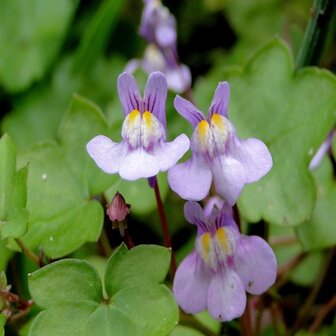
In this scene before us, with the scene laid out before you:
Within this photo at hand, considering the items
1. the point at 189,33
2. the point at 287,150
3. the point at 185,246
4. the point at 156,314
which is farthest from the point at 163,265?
the point at 189,33

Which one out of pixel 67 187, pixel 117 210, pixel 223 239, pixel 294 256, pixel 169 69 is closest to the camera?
pixel 117 210

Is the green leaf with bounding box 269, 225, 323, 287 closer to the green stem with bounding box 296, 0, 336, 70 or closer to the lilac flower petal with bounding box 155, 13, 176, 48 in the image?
the green stem with bounding box 296, 0, 336, 70

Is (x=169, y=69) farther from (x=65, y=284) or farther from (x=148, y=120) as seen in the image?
(x=65, y=284)

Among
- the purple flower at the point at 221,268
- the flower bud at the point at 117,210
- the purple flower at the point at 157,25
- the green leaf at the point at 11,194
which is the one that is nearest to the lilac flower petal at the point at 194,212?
the purple flower at the point at 221,268

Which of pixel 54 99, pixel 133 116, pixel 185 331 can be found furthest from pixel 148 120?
pixel 54 99

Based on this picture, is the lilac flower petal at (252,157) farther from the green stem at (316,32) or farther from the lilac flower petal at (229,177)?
the green stem at (316,32)

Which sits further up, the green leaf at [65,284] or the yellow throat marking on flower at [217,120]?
the yellow throat marking on flower at [217,120]

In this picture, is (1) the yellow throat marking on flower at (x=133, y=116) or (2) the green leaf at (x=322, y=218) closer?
(1) the yellow throat marking on flower at (x=133, y=116)
